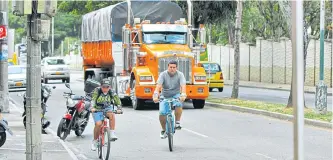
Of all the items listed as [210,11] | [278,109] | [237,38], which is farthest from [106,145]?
[210,11]

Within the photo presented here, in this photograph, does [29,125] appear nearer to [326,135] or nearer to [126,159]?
[126,159]

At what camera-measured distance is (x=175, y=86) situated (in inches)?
589

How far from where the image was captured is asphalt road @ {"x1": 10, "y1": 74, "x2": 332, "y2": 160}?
14.0m

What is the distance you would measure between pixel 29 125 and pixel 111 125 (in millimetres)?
2734

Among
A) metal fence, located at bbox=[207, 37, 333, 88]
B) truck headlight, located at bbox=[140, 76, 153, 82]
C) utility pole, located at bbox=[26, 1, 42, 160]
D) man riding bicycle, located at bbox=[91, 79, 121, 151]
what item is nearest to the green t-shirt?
man riding bicycle, located at bbox=[91, 79, 121, 151]

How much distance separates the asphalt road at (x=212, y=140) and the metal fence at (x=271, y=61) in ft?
67.6

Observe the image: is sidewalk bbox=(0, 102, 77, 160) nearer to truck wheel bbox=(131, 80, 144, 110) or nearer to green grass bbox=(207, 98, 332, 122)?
truck wheel bbox=(131, 80, 144, 110)

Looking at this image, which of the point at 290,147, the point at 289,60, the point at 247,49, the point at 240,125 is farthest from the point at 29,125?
the point at 247,49

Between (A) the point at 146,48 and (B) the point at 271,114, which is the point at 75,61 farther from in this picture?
(B) the point at 271,114

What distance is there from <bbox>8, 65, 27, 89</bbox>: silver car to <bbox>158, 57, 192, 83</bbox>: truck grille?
663 inches

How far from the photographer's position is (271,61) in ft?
163

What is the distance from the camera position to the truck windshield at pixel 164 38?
25.8 meters

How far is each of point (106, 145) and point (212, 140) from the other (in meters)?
3.62

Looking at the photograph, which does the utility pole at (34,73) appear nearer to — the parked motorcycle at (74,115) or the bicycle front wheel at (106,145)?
the bicycle front wheel at (106,145)
